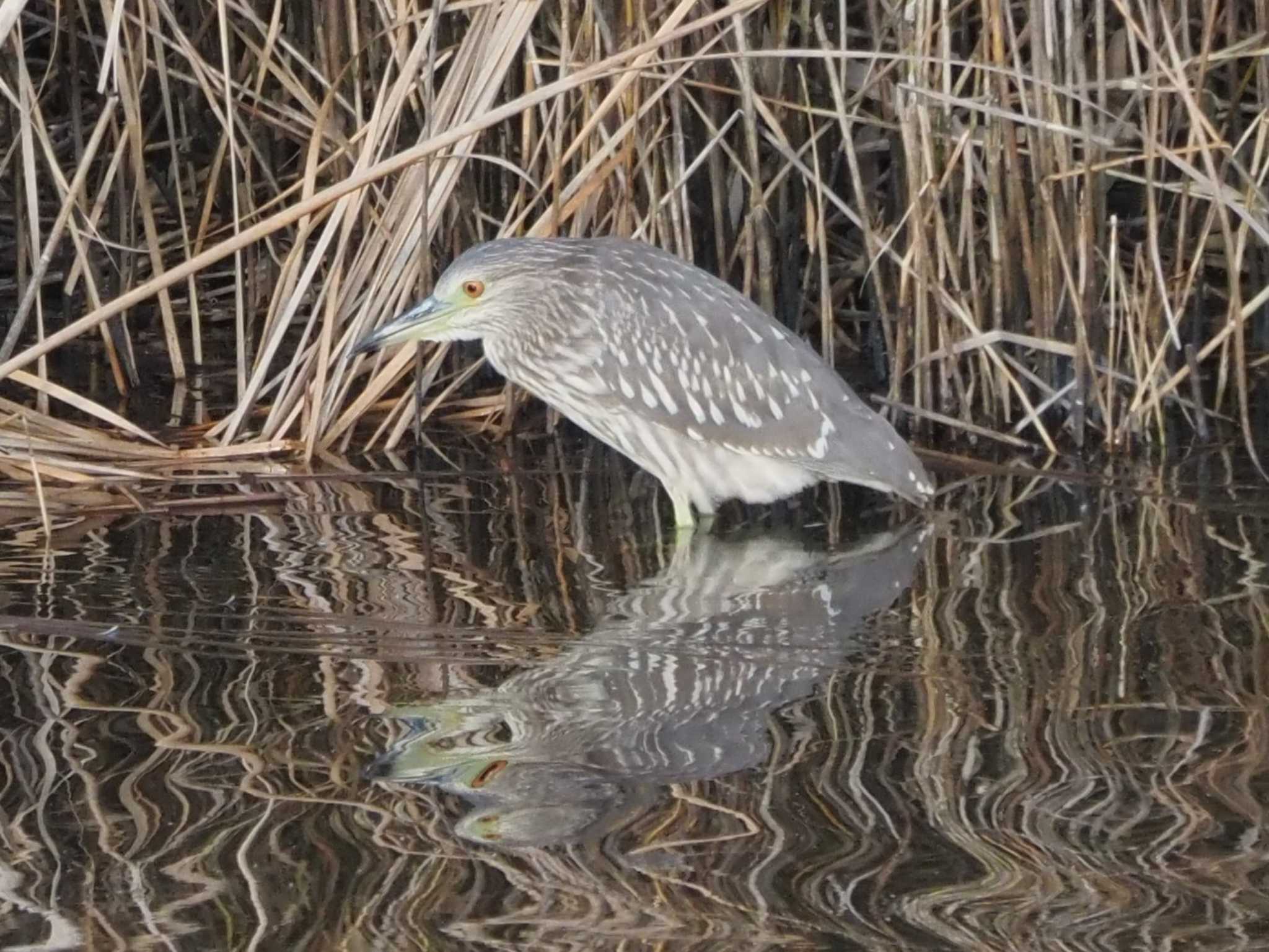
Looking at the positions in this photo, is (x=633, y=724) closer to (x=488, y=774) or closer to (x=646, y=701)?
(x=646, y=701)

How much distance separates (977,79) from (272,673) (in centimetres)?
239

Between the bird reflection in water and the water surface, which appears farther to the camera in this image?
the bird reflection in water

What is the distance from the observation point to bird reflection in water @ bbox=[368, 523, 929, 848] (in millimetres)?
2641

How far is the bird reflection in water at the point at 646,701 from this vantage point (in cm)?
264

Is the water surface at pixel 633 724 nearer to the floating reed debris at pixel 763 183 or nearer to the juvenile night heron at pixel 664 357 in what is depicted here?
the juvenile night heron at pixel 664 357

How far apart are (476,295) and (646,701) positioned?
5.43 feet

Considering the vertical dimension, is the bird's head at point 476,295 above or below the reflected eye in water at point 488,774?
above

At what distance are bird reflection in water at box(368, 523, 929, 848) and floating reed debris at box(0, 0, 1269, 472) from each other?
3.35ft

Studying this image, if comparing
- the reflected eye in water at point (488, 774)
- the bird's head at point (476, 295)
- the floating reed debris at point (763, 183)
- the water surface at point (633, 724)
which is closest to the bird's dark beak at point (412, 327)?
the bird's head at point (476, 295)

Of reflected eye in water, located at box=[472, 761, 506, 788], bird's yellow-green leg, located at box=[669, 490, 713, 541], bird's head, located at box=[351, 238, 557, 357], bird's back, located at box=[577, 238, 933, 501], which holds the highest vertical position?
bird's head, located at box=[351, 238, 557, 357]

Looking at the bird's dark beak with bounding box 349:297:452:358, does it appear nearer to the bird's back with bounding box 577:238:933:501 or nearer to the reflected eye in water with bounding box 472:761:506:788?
the bird's back with bounding box 577:238:933:501

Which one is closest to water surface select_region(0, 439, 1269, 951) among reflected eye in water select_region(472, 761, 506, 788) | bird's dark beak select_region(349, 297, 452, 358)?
reflected eye in water select_region(472, 761, 506, 788)

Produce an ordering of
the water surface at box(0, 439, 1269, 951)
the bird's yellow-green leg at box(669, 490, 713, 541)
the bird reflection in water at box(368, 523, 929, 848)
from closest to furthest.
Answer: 1. the water surface at box(0, 439, 1269, 951)
2. the bird reflection in water at box(368, 523, 929, 848)
3. the bird's yellow-green leg at box(669, 490, 713, 541)

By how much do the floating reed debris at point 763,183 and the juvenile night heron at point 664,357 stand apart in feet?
0.75
